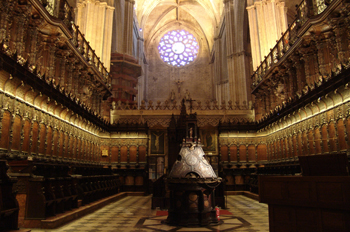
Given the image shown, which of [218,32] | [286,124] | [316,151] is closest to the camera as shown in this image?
[316,151]

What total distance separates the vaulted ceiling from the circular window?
1.68 meters

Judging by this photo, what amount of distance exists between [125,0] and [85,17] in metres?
10.2

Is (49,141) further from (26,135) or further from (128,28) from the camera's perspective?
(128,28)

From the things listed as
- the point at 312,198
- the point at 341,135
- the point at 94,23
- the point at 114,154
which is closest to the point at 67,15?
the point at 94,23

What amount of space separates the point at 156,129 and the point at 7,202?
537 inches

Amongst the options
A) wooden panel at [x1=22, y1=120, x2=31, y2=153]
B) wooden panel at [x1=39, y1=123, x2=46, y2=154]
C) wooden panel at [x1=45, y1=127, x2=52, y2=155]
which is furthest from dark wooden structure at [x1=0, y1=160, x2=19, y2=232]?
wooden panel at [x1=45, y1=127, x2=52, y2=155]

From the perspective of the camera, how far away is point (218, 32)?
34.3 meters

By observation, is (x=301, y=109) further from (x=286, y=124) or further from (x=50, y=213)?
(x=50, y=213)

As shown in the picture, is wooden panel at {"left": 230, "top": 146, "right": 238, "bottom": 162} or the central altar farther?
wooden panel at {"left": 230, "top": 146, "right": 238, "bottom": 162}

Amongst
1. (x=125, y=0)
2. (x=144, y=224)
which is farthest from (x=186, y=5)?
(x=144, y=224)

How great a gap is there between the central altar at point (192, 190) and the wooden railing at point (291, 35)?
280 inches

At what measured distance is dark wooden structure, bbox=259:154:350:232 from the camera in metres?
3.13

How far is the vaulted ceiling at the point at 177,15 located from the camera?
3531 centimetres

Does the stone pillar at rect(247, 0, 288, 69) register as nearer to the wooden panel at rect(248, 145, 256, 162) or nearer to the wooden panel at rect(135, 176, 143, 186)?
the wooden panel at rect(248, 145, 256, 162)
